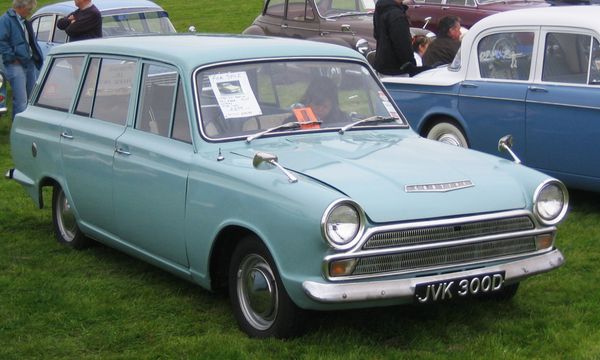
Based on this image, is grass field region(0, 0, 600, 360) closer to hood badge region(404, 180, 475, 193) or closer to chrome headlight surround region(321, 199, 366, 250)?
chrome headlight surround region(321, 199, 366, 250)

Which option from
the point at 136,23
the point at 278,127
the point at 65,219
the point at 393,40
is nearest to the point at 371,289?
the point at 278,127

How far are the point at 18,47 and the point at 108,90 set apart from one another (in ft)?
21.3

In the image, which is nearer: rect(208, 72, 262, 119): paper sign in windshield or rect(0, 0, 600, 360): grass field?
rect(0, 0, 600, 360): grass field

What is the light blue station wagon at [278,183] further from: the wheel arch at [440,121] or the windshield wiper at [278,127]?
the wheel arch at [440,121]

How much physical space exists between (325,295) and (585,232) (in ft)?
11.3

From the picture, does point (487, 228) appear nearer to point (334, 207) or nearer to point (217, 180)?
point (334, 207)

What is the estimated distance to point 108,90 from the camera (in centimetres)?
727

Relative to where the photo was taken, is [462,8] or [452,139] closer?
[452,139]

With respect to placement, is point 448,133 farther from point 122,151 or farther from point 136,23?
point 136,23

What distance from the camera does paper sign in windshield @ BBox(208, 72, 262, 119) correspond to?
6309mm

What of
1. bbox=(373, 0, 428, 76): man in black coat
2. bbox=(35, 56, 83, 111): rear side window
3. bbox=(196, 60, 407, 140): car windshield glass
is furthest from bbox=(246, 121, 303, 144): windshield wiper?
bbox=(373, 0, 428, 76): man in black coat

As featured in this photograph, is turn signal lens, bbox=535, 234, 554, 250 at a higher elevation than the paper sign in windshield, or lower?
lower

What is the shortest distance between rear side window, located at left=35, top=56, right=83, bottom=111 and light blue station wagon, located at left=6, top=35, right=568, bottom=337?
2 centimetres

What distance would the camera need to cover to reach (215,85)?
638 cm
